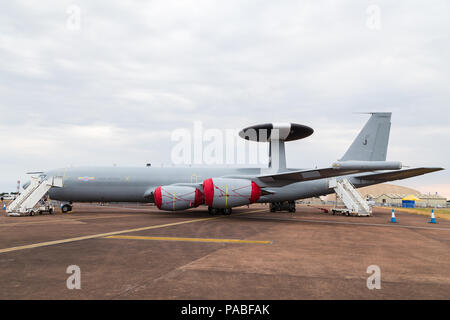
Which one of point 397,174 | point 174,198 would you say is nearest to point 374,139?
point 397,174

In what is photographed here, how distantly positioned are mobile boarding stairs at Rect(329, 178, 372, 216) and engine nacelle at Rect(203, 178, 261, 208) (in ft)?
29.9

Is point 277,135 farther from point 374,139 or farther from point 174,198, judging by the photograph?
point 174,198

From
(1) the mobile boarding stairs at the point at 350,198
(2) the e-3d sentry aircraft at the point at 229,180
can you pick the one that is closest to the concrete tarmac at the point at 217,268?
(2) the e-3d sentry aircraft at the point at 229,180

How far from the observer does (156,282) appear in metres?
5.15

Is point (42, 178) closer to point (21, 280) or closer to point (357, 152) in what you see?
point (21, 280)

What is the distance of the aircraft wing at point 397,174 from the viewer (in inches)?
762

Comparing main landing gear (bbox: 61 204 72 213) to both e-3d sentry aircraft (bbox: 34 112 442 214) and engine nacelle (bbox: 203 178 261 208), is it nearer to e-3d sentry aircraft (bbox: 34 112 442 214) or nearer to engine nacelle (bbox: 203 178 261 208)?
e-3d sentry aircraft (bbox: 34 112 442 214)

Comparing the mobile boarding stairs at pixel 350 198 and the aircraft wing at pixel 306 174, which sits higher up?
the aircraft wing at pixel 306 174

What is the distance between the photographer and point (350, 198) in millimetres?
24016

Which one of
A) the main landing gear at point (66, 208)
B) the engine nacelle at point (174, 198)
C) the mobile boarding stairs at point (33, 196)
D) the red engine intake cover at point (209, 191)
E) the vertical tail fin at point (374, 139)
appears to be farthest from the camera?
the main landing gear at point (66, 208)

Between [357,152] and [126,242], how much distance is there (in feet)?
71.4

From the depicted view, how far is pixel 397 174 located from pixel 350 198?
13.2ft

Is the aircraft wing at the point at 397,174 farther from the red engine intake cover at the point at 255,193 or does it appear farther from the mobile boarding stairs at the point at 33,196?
the mobile boarding stairs at the point at 33,196

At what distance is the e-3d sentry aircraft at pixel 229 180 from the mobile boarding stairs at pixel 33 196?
0.62 metres
